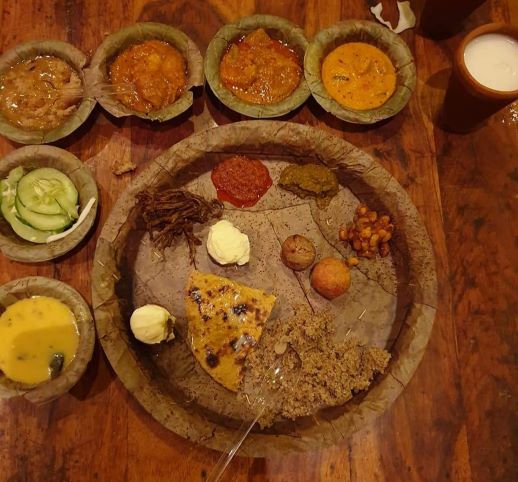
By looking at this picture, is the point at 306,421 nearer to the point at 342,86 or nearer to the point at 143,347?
the point at 143,347

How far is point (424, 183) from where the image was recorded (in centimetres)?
321

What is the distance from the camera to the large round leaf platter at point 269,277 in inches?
103

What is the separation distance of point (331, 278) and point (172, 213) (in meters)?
1.03

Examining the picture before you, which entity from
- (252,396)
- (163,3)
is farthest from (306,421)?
(163,3)

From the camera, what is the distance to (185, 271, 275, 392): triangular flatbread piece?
2775 millimetres

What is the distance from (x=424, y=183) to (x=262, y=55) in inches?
54.7

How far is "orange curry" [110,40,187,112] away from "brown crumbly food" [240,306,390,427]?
1.66 meters

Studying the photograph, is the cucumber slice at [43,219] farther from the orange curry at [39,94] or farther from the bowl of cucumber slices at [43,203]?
the orange curry at [39,94]

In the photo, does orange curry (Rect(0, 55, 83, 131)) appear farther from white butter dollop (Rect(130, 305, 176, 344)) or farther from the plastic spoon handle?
the plastic spoon handle

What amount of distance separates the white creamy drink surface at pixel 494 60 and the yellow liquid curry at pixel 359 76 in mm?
493

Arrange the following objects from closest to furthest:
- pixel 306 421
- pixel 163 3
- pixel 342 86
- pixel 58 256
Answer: pixel 306 421, pixel 58 256, pixel 342 86, pixel 163 3

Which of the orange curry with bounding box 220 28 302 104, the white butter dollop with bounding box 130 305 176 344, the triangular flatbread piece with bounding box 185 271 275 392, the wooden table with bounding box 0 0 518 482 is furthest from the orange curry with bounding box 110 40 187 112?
the white butter dollop with bounding box 130 305 176 344

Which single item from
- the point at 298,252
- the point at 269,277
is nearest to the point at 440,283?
the point at 298,252

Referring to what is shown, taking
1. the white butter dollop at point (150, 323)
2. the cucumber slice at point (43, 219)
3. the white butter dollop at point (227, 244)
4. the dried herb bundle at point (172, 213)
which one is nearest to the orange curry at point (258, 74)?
the dried herb bundle at point (172, 213)
